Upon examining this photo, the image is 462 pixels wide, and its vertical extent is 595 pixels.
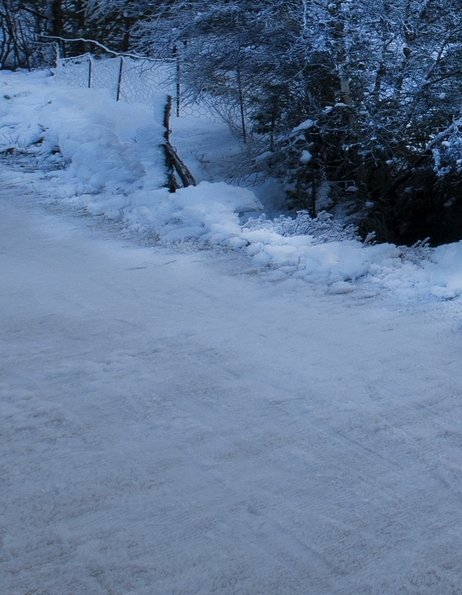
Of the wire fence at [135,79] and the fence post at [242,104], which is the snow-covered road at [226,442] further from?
the wire fence at [135,79]

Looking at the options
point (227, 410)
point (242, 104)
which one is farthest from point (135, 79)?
point (227, 410)

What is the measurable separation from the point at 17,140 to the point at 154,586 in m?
8.68

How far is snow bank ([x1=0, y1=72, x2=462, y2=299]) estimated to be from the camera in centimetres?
523

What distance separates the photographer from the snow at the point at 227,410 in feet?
8.05

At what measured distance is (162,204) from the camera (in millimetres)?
6805

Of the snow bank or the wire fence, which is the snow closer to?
the snow bank

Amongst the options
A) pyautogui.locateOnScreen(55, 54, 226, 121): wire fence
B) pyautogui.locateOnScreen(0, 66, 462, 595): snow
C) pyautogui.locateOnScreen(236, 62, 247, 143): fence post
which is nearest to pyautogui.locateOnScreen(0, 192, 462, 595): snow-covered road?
pyautogui.locateOnScreen(0, 66, 462, 595): snow

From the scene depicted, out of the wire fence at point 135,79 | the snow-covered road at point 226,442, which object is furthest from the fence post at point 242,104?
the snow-covered road at point 226,442

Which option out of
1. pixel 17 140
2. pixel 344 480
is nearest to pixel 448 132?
pixel 344 480

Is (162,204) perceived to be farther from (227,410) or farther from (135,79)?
(135,79)

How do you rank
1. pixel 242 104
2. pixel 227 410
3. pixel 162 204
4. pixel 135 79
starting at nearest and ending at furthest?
pixel 227 410 < pixel 162 204 < pixel 242 104 < pixel 135 79

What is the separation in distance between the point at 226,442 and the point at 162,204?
13.4 ft

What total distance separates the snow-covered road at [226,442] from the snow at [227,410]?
0.03 ft

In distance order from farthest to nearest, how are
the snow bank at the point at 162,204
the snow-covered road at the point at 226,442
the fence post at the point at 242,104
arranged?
the fence post at the point at 242,104
the snow bank at the point at 162,204
the snow-covered road at the point at 226,442
